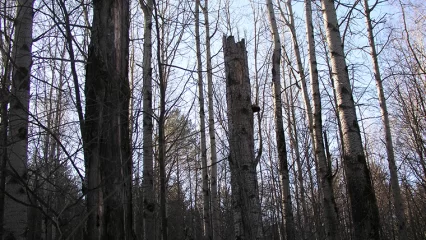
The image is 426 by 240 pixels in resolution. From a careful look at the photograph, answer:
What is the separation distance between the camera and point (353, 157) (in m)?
4.80

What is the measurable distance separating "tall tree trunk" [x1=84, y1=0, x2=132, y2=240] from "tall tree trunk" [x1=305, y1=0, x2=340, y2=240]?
4.98 m

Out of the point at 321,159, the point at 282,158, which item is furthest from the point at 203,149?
the point at 321,159

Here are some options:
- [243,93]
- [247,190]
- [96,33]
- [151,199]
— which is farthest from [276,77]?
[96,33]

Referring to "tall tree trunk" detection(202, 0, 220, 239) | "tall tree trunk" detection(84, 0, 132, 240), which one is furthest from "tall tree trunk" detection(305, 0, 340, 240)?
"tall tree trunk" detection(84, 0, 132, 240)

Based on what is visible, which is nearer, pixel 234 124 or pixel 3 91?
pixel 3 91

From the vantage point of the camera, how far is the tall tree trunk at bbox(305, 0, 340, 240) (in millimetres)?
6734

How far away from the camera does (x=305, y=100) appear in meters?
9.06

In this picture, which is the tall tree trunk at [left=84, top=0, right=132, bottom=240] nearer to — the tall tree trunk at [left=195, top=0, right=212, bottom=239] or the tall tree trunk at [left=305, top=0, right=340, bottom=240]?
the tall tree trunk at [left=305, top=0, right=340, bottom=240]

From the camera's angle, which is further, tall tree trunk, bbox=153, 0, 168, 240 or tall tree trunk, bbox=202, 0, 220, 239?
tall tree trunk, bbox=202, 0, 220, 239

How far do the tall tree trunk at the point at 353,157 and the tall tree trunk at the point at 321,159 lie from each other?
192cm

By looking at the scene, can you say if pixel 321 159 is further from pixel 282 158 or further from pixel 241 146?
pixel 241 146

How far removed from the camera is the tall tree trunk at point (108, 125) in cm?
234

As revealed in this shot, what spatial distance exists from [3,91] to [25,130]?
6.19 feet

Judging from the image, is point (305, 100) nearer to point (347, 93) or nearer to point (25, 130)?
point (347, 93)
